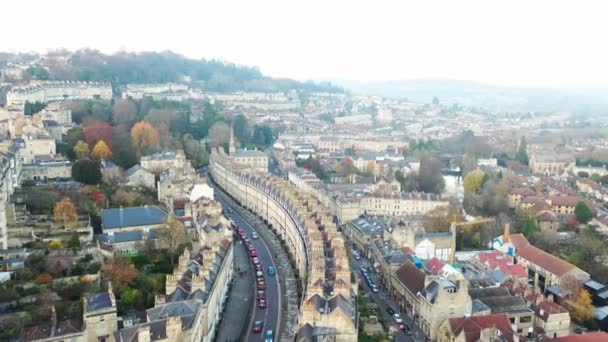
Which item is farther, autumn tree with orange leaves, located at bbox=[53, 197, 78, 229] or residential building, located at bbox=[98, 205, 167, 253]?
residential building, located at bbox=[98, 205, 167, 253]

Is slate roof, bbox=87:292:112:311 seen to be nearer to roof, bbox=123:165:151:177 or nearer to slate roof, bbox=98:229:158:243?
slate roof, bbox=98:229:158:243

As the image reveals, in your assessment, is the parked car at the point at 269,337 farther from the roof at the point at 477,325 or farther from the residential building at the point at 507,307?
the residential building at the point at 507,307

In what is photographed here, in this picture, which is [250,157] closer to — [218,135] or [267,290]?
[218,135]

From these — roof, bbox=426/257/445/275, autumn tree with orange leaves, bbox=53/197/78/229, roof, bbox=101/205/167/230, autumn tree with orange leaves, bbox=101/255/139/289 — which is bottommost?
roof, bbox=426/257/445/275

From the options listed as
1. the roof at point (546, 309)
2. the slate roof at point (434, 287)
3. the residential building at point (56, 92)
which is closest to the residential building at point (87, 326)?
the slate roof at point (434, 287)

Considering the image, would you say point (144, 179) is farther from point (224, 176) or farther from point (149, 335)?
point (149, 335)

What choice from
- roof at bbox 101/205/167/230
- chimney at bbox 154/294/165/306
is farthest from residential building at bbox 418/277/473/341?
roof at bbox 101/205/167/230

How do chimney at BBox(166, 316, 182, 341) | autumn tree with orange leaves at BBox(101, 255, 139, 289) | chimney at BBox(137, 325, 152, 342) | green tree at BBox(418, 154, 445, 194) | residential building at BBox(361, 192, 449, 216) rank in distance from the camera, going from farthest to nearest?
green tree at BBox(418, 154, 445, 194) → residential building at BBox(361, 192, 449, 216) → autumn tree with orange leaves at BBox(101, 255, 139, 289) → chimney at BBox(166, 316, 182, 341) → chimney at BBox(137, 325, 152, 342)
